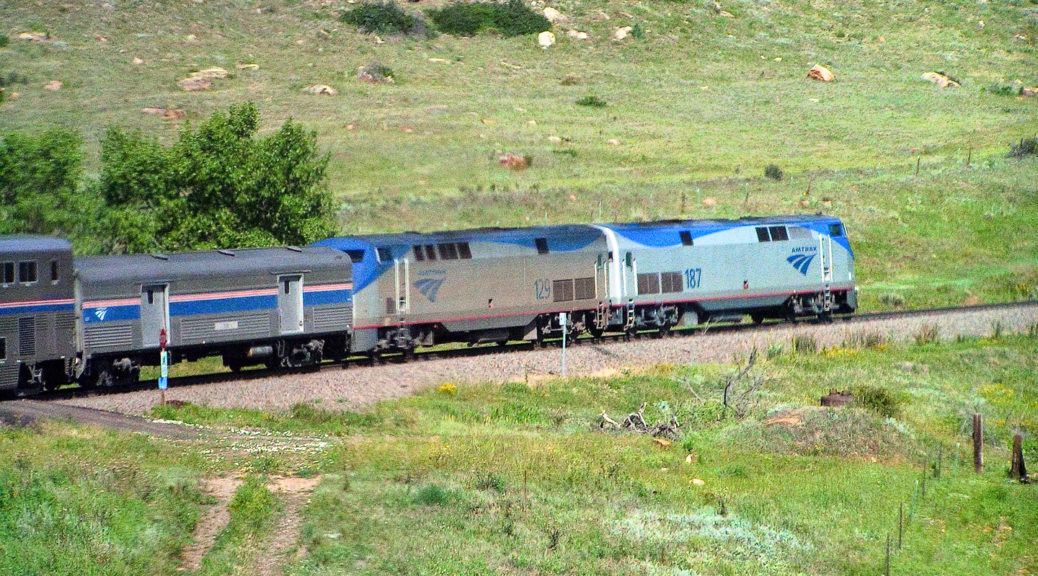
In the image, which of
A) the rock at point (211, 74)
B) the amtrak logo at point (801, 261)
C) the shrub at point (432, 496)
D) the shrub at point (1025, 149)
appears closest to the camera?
the shrub at point (432, 496)

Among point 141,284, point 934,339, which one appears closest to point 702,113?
point 934,339

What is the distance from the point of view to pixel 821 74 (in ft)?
A: 346

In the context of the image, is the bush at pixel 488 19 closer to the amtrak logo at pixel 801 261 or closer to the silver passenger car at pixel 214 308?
the amtrak logo at pixel 801 261

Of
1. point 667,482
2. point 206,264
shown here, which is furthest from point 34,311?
point 667,482

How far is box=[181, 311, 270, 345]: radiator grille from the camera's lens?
105 ft

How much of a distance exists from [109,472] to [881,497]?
14215 mm

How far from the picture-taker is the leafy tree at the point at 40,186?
4419 cm

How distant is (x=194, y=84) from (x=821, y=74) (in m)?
53.3

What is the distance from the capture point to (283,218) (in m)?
45.1

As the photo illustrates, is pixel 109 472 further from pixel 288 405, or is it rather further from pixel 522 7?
pixel 522 7

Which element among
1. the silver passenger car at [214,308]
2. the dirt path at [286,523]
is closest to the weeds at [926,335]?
the silver passenger car at [214,308]

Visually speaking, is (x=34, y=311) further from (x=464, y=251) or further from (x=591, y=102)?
(x=591, y=102)

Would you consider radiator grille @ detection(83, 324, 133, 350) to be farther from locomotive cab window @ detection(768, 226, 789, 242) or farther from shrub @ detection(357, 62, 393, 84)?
shrub @ detection(357, 62, 393, 84)

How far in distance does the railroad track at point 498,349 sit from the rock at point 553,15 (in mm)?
75376
